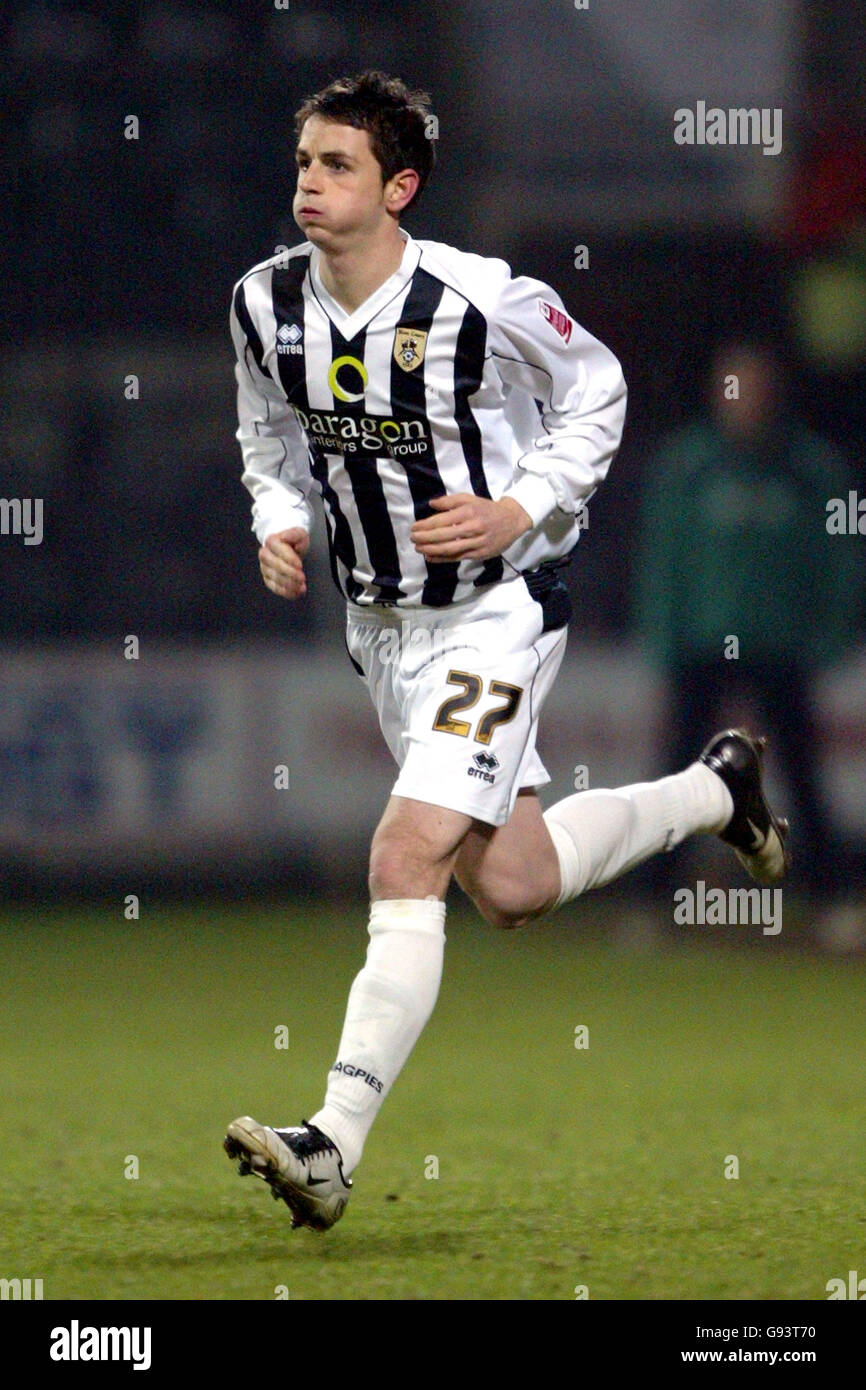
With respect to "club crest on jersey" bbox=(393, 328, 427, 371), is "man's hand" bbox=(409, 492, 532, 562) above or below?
below

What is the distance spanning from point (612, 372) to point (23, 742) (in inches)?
207

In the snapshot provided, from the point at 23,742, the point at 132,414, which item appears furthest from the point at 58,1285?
the point at 132,414

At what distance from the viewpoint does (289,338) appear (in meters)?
3.87

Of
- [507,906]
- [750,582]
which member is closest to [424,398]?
[507,906]

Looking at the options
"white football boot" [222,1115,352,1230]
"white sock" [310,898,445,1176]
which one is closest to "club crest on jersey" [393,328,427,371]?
"white sock" [310,898,445,1176]

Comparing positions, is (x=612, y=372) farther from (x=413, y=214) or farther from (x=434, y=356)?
(x=413, y=214)

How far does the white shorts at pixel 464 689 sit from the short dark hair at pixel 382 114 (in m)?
0.75

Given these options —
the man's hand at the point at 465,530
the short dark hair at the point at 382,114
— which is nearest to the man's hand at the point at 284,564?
the man's hand at the point at 465,530

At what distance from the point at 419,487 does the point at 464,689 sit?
0.37 meters

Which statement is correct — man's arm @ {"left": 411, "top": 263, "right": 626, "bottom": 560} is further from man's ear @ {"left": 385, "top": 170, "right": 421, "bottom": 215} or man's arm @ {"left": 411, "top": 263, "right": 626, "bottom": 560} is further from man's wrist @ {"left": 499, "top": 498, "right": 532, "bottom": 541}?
man's ear @ {"left": 385, "top": 170, "right": 421, "bottom": 215}

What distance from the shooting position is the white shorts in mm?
3689

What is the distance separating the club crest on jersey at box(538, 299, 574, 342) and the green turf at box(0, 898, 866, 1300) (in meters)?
1.55

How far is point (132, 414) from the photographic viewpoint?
986 cm

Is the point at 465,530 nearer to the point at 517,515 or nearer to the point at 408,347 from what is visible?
the point at 517,515
